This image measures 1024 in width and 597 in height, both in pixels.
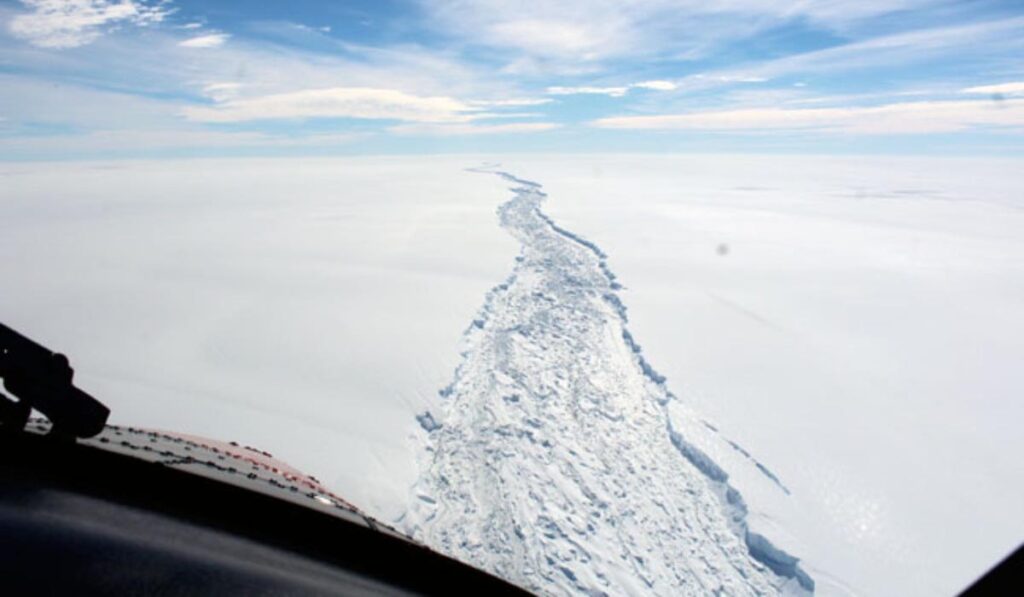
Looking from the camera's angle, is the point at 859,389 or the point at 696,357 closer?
the point at 859,389

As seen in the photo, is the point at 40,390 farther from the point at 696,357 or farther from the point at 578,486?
the point at 696,357

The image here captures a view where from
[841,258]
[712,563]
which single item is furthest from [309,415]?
[841,258]

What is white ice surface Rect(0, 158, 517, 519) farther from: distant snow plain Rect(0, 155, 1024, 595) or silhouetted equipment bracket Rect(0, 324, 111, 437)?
silhouetted equipment bracket Rect(0, 324, 111, 437)

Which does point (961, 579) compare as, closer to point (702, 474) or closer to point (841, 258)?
point (702, 474)

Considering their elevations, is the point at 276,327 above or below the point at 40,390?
below

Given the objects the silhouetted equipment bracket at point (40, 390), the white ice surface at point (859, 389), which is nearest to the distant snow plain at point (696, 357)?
the white ice surface at point (859, 389)

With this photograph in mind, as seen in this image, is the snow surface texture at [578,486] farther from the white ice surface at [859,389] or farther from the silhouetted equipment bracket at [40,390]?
the silhouetted equipment bracket at [40,390]

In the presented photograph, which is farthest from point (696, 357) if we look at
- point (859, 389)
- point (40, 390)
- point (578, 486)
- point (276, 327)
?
point (40, 390)
